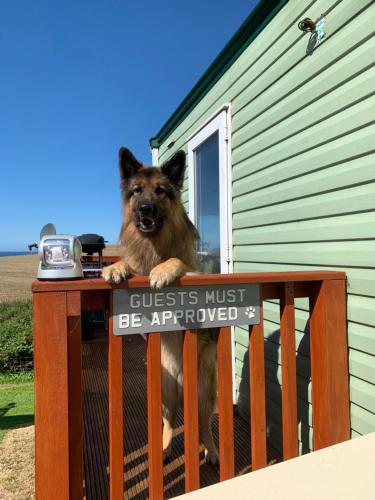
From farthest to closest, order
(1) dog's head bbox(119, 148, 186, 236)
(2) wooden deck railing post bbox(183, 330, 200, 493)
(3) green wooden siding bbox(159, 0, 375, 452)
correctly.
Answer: (1) dog's head bbox(119, 148, 186, 236)
(3) green wooden siding bbox(159, 0, 375, 452)
(2) wooden deck railing post bbox(183, 330, 200, 493)

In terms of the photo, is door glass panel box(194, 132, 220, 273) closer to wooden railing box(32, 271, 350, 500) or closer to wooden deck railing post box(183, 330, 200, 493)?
wooden railing box(32, 271, 350, 500)

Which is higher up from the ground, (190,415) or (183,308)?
(183,308)

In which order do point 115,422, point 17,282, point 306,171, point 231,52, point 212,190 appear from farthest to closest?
1. point 17,282
2. point 212,190
3. point 231,52
4. point 306,171
5. point 115,422

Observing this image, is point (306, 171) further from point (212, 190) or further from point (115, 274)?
point (212, 190)

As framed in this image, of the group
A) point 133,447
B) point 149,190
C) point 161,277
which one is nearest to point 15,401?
point 133,447

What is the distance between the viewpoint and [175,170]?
3.12m

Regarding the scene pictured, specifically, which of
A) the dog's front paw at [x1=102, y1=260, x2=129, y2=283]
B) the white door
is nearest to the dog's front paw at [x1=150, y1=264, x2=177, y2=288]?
the dog's front paw at [x1=102, y1=260, x2=129, y2=283]

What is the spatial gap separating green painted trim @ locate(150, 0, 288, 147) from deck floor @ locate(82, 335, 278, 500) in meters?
3.57

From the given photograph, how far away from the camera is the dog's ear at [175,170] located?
121 inches

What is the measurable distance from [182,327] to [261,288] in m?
0.53

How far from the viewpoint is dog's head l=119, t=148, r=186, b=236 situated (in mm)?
2834

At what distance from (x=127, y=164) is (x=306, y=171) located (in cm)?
141

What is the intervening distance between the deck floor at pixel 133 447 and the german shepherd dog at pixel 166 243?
7.1 inches

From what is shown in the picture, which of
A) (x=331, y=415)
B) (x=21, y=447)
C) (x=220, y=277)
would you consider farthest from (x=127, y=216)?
(x=21, y=447)
